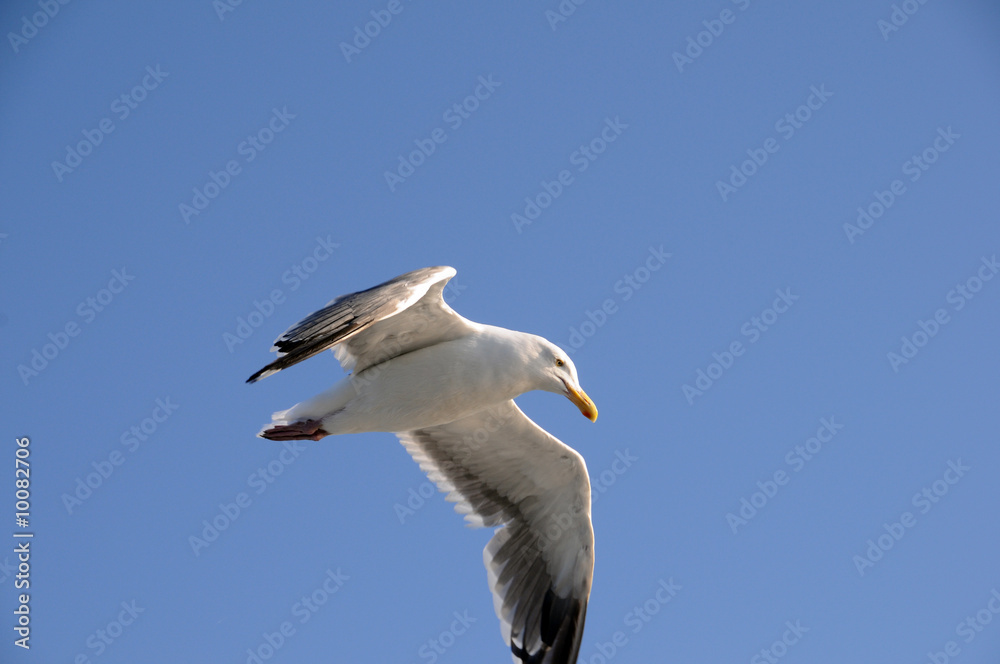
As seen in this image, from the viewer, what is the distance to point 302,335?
574 centimetres

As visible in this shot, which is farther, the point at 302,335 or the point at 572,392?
the point at 572,392

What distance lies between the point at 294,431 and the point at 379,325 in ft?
3.36

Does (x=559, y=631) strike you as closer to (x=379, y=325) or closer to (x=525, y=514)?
(x=525, y=514)

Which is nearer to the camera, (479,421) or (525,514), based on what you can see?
(479,421)

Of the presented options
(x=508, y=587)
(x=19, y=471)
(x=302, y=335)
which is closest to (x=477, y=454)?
(x=508, y=587)

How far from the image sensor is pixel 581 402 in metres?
Result: 6.96

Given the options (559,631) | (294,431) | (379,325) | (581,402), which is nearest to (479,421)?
(581,402)

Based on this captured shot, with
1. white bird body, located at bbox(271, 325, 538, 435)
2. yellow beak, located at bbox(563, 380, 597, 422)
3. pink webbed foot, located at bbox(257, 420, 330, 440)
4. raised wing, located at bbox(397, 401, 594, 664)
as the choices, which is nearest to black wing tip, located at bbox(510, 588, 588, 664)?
raised wing, located at bbox(397, 401, 594, 664)

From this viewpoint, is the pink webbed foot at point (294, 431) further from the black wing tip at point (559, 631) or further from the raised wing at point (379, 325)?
the black wing tip at point (559, 631)

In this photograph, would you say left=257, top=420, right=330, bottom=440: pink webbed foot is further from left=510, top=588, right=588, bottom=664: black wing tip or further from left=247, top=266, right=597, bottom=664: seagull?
left=510, top=588, right=588, bottom=664: black wing tip

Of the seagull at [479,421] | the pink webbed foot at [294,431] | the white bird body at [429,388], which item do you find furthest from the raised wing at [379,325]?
the pink webbed foot at [294,431]

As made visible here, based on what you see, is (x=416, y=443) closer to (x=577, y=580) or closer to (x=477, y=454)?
(x=477, y=454)

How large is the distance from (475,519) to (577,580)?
104 centimetres

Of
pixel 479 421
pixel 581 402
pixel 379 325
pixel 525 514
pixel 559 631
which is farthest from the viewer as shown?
pixel 525 514
